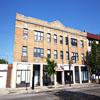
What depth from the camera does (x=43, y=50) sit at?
20.8 m

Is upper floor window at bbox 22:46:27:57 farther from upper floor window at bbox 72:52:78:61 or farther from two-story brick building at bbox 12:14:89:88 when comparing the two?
upper floor window at bbox 72:52:78:61

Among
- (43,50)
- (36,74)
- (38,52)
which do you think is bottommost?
(36,74)

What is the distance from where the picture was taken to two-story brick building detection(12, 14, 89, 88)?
725 inches

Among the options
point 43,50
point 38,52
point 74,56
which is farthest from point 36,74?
point 74,56

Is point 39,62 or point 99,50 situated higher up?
point 99,50

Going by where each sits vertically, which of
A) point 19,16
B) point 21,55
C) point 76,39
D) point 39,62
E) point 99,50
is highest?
point 19,16

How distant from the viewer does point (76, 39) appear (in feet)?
Result: 85.0

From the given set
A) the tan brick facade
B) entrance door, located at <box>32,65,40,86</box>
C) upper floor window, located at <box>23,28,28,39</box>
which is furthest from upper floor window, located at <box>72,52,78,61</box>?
upper floor window, located at <box>23,28,28,39</box>

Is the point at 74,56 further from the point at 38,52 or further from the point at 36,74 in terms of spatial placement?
the point at 36,74

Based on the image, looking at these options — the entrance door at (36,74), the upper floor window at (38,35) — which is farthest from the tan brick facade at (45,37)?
the entrance door at (36,74)

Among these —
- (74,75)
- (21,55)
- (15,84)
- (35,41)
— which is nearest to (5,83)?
(15,84)

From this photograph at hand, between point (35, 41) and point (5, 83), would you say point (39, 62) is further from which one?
point (5, 83)

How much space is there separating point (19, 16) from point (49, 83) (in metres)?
14.8

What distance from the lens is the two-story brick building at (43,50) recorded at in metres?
18.4
